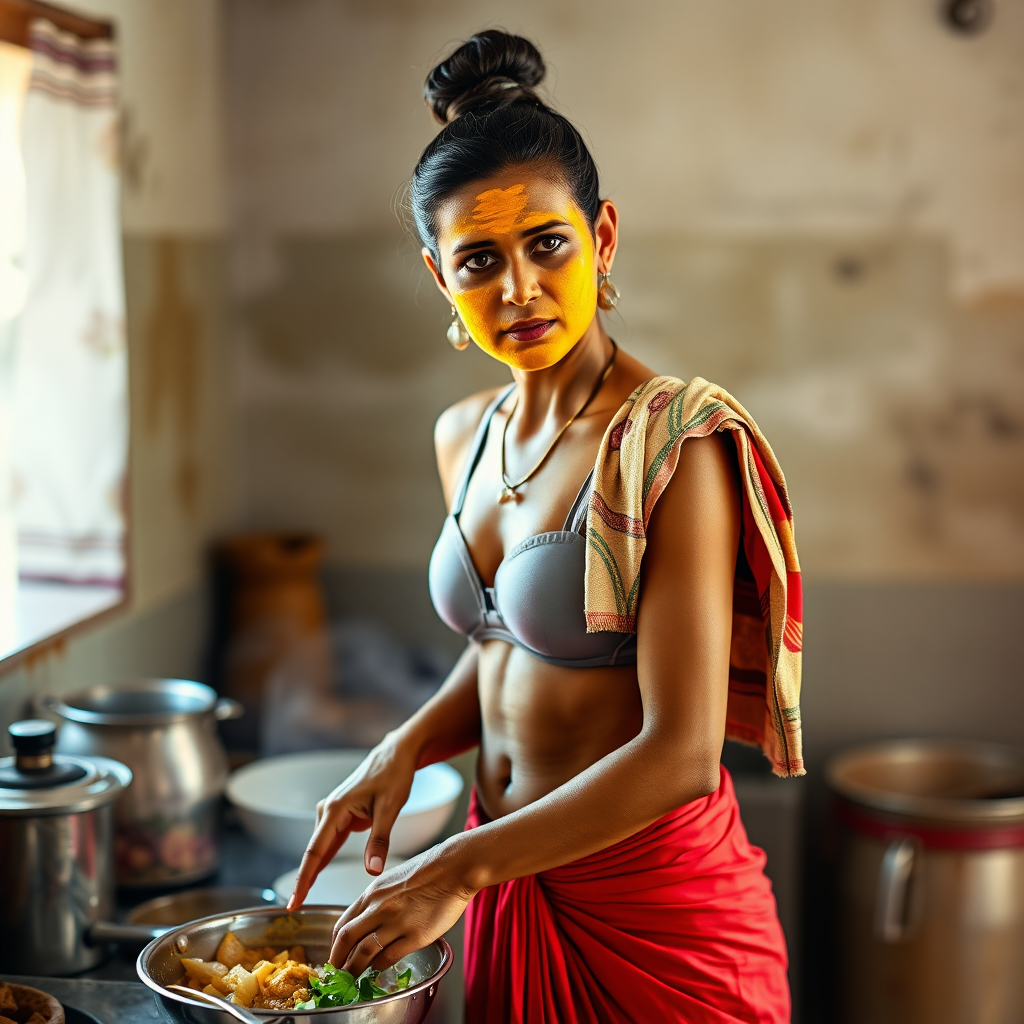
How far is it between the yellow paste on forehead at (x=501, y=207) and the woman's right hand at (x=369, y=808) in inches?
24.4

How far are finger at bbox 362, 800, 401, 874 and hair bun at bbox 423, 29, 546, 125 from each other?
2.53 feet

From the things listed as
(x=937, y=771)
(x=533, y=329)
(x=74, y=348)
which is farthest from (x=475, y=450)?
(x=937, y=771)

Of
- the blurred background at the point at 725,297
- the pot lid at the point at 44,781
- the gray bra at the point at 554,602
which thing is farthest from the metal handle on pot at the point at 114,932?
the blurred background at the point at 725,297

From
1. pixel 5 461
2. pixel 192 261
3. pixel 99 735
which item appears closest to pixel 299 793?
pixel 99 735

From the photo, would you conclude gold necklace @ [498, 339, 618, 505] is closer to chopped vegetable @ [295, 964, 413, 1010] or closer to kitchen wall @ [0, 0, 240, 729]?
chopped vegetable @ [295, 964, 413, 1010]

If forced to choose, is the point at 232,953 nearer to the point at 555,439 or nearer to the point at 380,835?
the point at 380,835

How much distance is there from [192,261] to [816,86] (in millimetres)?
1468

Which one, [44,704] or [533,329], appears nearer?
[533,329]

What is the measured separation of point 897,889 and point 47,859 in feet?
5.85

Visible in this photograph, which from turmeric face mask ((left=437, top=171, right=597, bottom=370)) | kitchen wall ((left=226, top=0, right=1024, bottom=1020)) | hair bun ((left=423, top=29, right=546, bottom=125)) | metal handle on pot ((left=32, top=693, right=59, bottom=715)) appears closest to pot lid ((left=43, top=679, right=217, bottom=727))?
metal handle on pot ((left=32, top=693, right=59, bottom=715))

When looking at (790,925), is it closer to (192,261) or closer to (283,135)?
(192,261)

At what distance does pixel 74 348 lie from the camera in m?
2.16

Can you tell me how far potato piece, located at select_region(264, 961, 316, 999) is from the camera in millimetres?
1129

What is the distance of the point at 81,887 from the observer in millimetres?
1428
